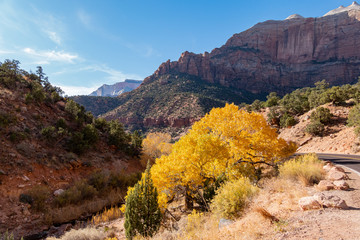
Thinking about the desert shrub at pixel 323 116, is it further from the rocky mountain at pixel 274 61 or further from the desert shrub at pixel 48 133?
the rocky mountain at pixel 274 61

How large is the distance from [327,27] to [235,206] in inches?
6737

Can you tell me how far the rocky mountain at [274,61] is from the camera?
104688 millimetres

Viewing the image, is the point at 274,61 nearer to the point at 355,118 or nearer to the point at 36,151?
the point at 355,118

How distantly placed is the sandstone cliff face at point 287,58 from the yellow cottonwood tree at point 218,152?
3827 inches

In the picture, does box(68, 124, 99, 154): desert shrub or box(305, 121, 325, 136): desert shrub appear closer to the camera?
box(68, 124, 99, 154): desert shrub

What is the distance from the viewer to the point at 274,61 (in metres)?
132

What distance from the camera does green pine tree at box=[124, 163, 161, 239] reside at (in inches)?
313

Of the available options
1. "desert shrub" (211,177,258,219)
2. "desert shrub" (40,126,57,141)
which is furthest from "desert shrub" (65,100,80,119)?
"desert shrub" (211,177,258,219)

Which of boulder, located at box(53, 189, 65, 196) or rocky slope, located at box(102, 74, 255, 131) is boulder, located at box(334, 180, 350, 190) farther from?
rocky slope, located at box(102, 74, 255, 131)

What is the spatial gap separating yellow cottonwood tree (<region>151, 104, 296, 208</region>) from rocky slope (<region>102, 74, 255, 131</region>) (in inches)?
1829

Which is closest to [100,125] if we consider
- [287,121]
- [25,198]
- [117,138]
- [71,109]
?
[117,138]

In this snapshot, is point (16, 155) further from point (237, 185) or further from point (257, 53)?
point (257, 53)

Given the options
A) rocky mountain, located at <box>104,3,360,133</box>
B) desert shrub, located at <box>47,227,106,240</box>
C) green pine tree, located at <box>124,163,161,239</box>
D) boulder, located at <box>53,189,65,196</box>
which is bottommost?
desert shrub, located at <box>47,227,106,240</box>

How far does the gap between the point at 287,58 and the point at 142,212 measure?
155458mm
